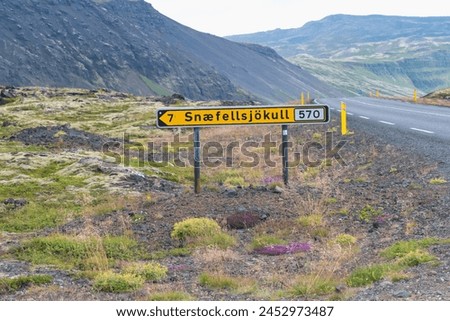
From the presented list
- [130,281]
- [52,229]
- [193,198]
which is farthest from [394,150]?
[130,281]

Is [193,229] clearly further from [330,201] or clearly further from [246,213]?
[330,201]

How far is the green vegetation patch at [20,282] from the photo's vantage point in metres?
8.34

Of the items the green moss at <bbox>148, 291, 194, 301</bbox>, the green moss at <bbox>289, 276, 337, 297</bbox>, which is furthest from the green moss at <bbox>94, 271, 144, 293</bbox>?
the green moss at <bbox>289, 276, 337, 297</bbox>

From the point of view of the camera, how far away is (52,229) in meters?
13.1

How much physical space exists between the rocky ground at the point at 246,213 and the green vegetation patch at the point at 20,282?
4cm

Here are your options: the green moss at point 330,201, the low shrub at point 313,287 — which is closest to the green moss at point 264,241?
the green moss at point 330,201

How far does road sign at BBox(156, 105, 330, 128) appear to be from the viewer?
15047mm

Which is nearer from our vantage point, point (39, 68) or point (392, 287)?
point (392, 287)

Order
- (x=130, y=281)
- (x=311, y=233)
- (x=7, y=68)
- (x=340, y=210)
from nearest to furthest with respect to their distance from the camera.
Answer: (x=130, y=281), (x=311, y=233), (x=340, y=210), (x=7, y=68)

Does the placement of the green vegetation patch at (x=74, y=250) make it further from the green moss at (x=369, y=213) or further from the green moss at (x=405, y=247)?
the green moss at (x=369, y=213)

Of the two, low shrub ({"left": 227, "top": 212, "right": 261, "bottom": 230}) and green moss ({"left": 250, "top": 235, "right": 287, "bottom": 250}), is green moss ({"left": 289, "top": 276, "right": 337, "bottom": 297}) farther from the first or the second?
low shrub ({"left": 227, "top": 212, "right": 261, "bottom": 230})

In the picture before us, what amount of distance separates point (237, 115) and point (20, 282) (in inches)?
327

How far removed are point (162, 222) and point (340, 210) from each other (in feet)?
13.5
